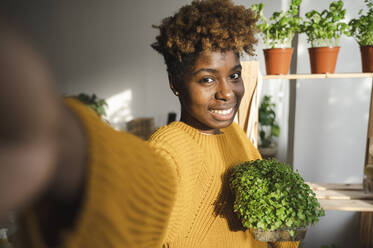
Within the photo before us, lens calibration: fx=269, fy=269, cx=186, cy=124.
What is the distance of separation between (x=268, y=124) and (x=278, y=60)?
2.93m

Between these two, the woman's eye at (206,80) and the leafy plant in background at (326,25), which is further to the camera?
the leafy plant in background at (326,25)

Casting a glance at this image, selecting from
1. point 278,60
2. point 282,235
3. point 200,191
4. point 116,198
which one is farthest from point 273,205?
point 278,60

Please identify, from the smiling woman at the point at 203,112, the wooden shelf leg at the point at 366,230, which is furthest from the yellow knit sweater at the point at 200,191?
the wooden shelf leg at the point at 366,230

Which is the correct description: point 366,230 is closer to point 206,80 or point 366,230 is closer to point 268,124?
point 206,80

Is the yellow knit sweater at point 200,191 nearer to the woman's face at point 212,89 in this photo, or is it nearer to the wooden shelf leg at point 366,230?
the woman's face at point 212,89

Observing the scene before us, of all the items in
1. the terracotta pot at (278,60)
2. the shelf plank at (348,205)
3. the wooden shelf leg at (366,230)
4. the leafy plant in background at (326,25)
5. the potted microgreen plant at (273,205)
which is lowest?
the wooden shelf leg at (366,230)

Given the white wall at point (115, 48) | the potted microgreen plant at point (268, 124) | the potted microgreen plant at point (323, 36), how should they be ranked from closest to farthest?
the potted microgreen plant at point (323, 36) → the potted microgreen plant at point (268, 124) → the white wall at point (115, 48)

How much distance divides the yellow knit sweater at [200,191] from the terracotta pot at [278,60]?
0.77m

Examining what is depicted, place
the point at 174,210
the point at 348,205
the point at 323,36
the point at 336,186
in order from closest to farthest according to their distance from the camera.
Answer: the point at 174,210 → the point at 348,205 → the point at 323,36 → the point at 336,186

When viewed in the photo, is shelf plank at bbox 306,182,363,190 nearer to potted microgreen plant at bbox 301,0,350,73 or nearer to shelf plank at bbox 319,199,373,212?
shelf plank at bbox 319,199,373,212

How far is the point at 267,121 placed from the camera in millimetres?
4207

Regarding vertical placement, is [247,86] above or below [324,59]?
below

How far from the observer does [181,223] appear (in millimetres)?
682

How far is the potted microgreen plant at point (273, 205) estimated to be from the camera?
2.28 feet
